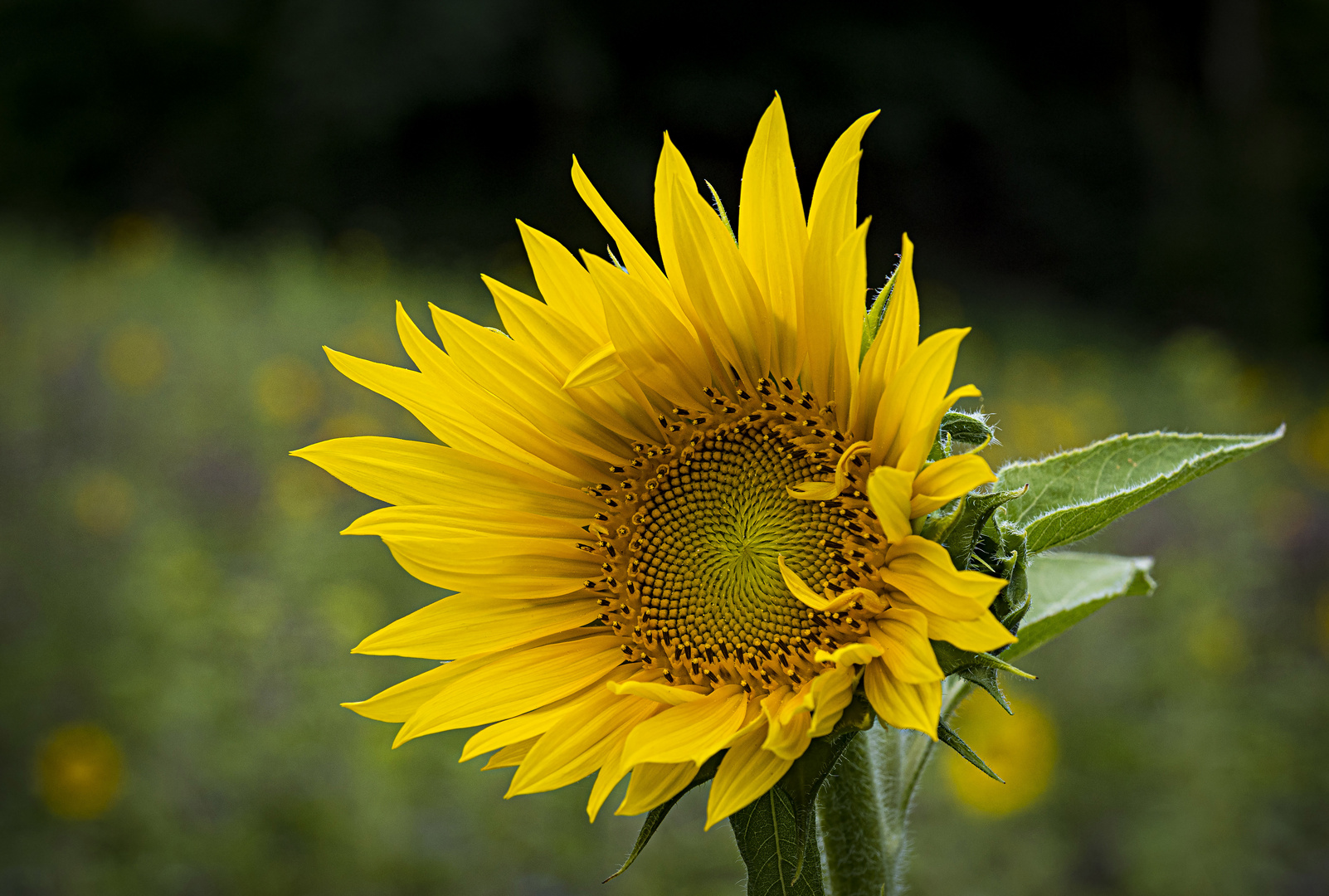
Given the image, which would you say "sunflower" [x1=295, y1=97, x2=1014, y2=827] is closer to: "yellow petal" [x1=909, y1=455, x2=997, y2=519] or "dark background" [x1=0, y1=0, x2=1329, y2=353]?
"yellow petal" [x1=909, y1=455, x2=997, y2=519]

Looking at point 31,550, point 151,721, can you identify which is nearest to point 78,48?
point 31,550

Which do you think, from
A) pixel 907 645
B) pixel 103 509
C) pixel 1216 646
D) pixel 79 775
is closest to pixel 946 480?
pixel 907 645

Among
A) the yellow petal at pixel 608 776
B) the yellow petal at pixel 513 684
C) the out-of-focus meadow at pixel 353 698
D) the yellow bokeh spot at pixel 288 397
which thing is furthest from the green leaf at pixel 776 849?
the yellow bokeh spot at pixel 288 397

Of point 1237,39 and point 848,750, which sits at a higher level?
point 1237,39

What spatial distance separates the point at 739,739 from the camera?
2.83ft

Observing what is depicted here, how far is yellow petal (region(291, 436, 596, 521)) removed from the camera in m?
1.03

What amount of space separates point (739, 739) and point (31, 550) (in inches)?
144

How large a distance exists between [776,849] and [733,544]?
294 mm

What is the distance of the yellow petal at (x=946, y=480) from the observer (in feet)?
2.60

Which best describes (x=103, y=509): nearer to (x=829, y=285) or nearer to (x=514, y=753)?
(x=514, y=753)

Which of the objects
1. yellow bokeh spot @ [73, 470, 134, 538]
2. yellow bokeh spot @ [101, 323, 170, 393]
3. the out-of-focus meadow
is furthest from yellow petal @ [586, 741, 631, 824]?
yellow bokeh spot @ [101, 323, 170, 393]

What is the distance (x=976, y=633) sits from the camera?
80cm

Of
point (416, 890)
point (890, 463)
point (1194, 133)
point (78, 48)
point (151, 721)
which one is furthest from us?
point (78, 48)

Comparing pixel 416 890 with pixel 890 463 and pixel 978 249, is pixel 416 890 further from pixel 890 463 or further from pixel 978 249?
pixel 978 249
